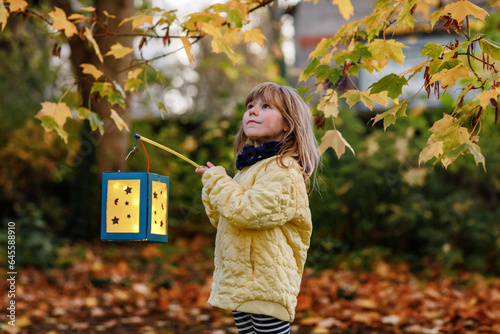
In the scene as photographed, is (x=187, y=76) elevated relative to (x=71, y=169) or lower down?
elevated

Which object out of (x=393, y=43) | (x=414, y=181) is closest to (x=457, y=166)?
(x=414, y=181)

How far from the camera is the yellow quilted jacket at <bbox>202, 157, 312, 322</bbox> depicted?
212 cm

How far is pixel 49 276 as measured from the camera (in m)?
6.02

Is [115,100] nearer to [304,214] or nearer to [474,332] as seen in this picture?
[304,214]

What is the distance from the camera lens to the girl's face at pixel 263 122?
2.35m

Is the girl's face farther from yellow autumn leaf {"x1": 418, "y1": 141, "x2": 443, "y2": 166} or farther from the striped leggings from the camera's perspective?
the striped leggings

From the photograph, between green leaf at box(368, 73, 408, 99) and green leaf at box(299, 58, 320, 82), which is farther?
green leaf at box(299, 58, 320, 82)

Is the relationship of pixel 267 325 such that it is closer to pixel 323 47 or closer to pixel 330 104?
pixel 330 104

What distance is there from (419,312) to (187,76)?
18516 millimetres

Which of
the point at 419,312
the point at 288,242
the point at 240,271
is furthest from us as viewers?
the point at 419,312

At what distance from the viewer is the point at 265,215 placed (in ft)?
6.94

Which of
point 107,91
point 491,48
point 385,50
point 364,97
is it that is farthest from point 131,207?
point 491,48

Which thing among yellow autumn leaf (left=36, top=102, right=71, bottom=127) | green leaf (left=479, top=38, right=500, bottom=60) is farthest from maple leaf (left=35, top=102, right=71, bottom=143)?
green leaf (left=479, top=38, right=500, bottom=60)

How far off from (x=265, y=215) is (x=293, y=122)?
49 cm
